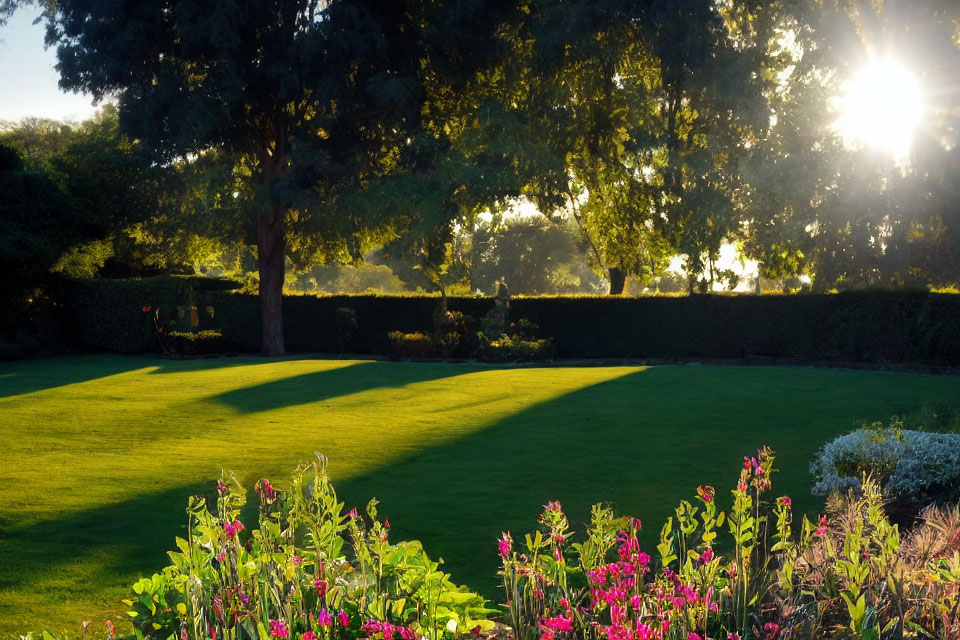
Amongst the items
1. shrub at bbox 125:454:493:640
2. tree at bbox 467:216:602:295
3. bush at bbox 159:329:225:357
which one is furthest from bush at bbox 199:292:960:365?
tree at bbox 467:216:602:295

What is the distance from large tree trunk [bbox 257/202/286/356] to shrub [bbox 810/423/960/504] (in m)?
24.5

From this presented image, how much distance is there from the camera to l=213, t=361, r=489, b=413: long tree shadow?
17.4 meters

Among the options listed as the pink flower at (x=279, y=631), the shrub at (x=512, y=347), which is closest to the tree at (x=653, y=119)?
the shrub at (x=512, y=347)

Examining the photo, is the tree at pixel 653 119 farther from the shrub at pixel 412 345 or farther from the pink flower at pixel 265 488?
the pink flower at pixel 265 488

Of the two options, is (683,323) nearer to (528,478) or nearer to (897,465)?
(528,478)

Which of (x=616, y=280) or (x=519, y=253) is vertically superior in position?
(x=519, y=253)

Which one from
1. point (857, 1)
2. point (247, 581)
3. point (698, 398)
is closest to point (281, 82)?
point (698, 398)

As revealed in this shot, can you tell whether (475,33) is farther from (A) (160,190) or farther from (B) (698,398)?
(B) (698,398)

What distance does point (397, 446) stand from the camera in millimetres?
12477

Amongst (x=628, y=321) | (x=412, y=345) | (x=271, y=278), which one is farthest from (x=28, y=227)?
(x=628, y=321)

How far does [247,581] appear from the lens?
428cm

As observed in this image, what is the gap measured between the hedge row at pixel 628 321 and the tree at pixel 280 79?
194cm

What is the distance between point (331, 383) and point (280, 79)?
42.6ft

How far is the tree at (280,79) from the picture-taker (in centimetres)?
2764
